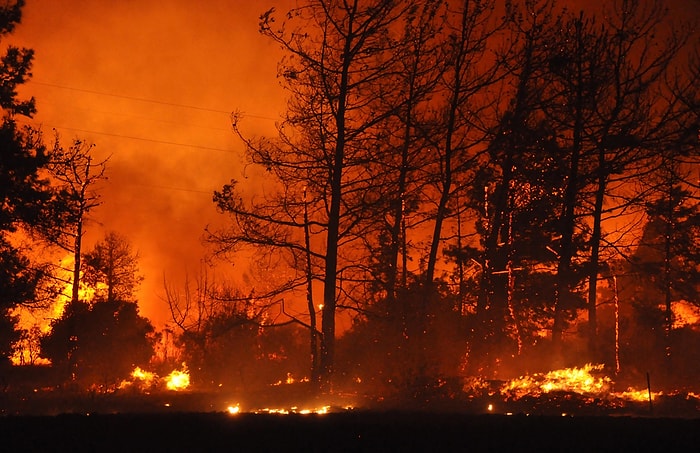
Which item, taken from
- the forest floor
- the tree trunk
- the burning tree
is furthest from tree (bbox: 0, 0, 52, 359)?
the tree trunk

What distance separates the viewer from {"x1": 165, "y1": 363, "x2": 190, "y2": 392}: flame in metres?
32.1

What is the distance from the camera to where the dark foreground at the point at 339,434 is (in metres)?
8.15

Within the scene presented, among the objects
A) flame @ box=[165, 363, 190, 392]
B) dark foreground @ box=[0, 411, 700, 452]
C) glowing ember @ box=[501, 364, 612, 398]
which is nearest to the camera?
dark foreground @ box=[0, 411, 700, 452]

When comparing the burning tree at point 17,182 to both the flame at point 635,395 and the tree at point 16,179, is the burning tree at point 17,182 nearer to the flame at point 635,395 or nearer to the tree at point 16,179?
the tree at point 16,179

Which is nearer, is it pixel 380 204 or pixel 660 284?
pixel 380 204

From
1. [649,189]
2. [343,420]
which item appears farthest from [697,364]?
[343,420]

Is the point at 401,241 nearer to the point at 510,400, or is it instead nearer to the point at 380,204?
the point at 380,204

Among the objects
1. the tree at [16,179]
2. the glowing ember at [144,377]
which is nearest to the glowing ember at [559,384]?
the tree at [16,179]

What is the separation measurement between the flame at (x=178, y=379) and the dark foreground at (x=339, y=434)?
23722 millimetres

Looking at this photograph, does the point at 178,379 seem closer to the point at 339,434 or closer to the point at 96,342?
the point at 96,342

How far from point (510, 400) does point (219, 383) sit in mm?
19379

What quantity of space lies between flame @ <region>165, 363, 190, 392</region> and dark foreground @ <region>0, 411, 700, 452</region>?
23.7 m

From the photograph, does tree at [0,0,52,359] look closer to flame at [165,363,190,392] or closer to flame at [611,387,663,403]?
flame at [165,363,190,392]

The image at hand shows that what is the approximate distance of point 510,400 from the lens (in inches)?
617
